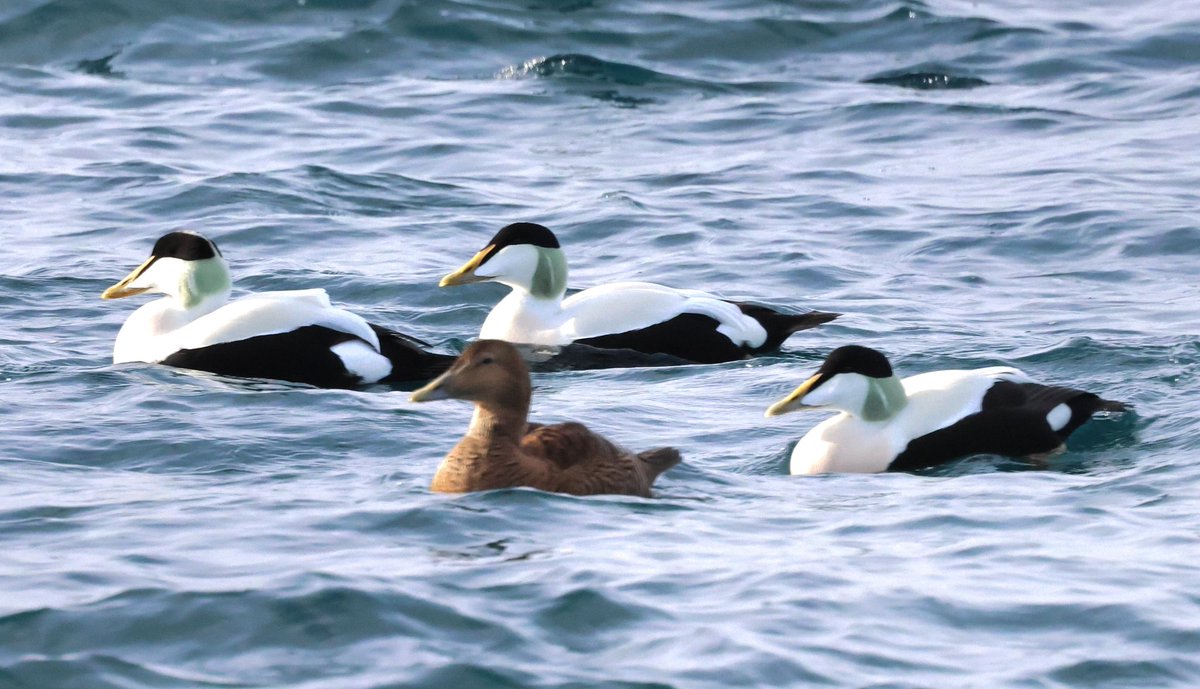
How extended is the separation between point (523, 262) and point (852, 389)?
7.98 feet

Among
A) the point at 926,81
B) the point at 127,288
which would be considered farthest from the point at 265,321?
the point at 926,81

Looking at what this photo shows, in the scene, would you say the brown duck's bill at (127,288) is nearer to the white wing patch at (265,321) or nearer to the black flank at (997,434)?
the white wing patch at (265,321)

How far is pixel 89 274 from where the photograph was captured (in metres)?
10.4

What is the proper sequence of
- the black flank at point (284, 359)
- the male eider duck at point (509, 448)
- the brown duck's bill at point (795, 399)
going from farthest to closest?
the black flank at point (284, 359) → the brown duck's bill at point (795, 399) → the male eider duck at point (509, 448)

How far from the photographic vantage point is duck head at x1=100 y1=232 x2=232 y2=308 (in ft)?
27.8

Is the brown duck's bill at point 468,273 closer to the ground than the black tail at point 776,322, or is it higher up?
higher up

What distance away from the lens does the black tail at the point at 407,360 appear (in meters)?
8.16

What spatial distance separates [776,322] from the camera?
28.9ft

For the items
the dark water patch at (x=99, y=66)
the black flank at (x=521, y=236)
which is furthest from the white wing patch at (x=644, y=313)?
the dark water patch at (x=99, y=66)

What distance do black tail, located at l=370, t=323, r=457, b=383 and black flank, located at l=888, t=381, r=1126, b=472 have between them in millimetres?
2175

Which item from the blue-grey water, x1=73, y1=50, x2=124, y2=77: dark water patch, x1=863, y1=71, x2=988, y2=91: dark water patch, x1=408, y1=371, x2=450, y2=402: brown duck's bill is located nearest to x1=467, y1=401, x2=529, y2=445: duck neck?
x1=408, y1=371, x2=450, y2=402: brown duck's bill

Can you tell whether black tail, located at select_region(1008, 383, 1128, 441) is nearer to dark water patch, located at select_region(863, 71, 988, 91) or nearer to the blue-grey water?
the blue-grey water

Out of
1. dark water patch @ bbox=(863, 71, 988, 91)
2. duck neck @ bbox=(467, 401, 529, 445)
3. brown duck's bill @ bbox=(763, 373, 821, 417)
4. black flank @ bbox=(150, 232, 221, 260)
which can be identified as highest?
dark water patch @ bbox=(863, 71, 988, 91)

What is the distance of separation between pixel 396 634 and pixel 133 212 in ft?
27.0
